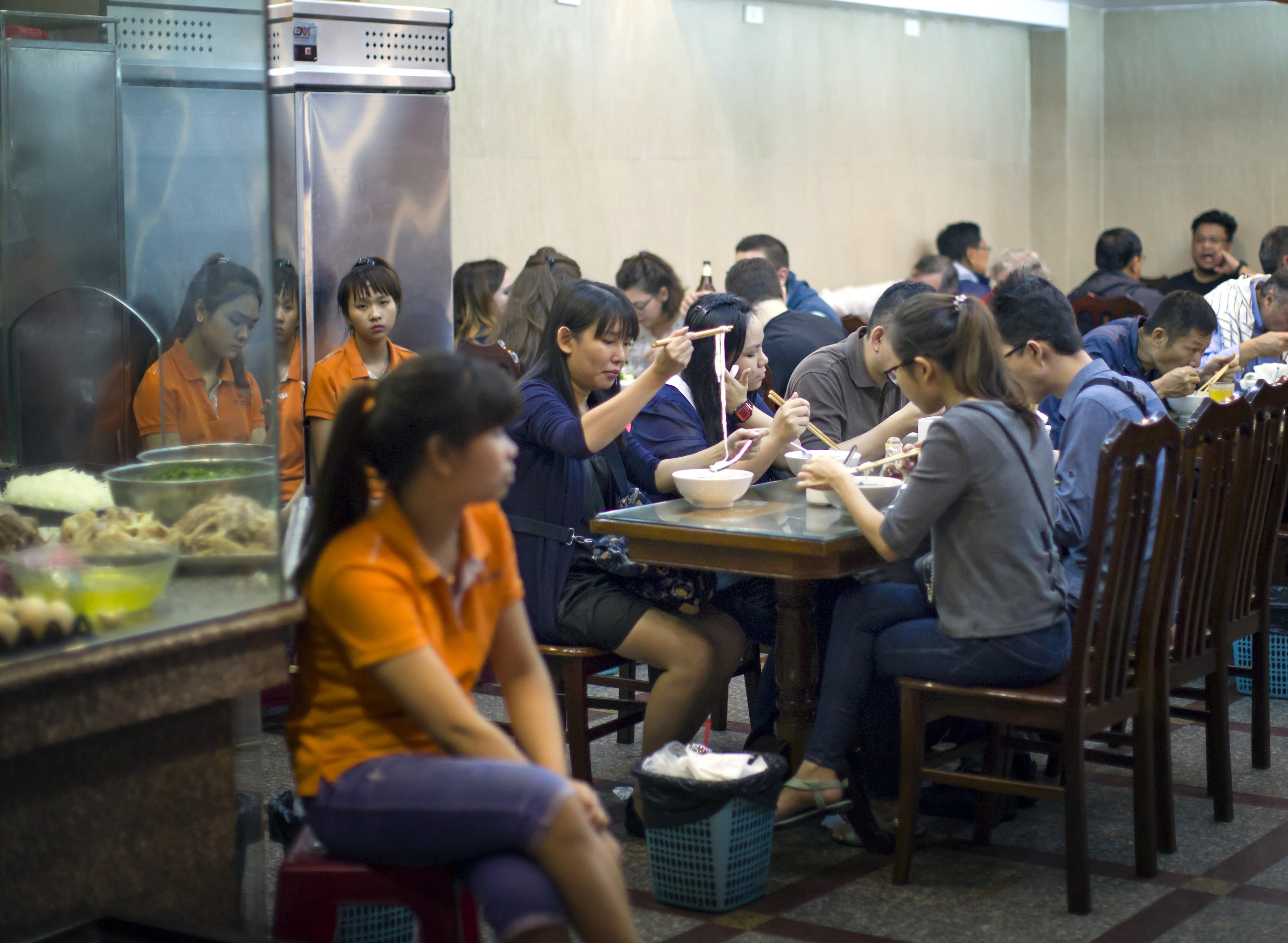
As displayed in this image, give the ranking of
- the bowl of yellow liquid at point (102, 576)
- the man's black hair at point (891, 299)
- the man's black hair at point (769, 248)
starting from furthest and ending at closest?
the man's black hair at point (769, 248), the man's black hair at point (891, 299), the bowl of yellow liquid at point (102, 576)

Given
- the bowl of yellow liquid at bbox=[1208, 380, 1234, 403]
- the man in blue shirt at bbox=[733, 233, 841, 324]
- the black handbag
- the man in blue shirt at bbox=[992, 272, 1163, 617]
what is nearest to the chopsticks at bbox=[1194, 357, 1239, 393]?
the bowl of yellow liquid at bbox=[1208, 380, 1234, 403]

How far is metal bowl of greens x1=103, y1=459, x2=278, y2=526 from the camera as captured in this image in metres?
2.16

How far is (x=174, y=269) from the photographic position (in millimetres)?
3078

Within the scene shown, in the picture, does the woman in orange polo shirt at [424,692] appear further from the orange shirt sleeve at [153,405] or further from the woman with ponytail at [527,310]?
the woman with ponytail at [527,310]

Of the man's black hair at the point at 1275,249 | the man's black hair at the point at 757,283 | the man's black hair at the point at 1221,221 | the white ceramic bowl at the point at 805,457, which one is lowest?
the white ceramic bowl at the point at 805,457

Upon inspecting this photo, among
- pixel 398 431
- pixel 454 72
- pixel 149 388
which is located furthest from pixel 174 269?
pixel 454 72

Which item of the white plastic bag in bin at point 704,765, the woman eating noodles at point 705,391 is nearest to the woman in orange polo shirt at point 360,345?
the woman eating noodles at point 705,391

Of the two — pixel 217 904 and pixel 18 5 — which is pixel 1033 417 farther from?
pixel 18 5

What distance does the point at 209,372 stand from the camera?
8.86 feet

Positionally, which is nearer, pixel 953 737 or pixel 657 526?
pixel 657 526

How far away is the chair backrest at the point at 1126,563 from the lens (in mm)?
2766

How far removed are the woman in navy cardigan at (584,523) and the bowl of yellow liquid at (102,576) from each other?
1.28 metres

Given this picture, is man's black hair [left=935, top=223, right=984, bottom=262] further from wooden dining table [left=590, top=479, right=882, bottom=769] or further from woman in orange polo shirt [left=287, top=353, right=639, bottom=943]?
woman in orange polo shirt [left=287, top=353, right=639, bottom=943]

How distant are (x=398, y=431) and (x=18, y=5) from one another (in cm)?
259
